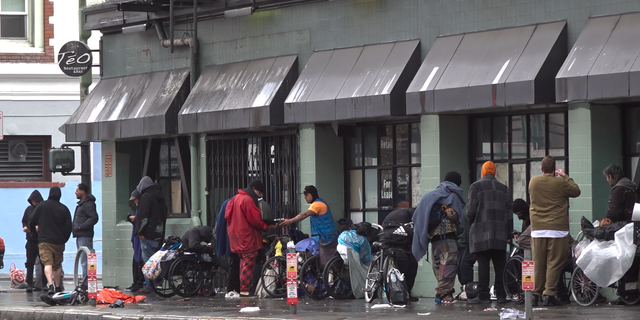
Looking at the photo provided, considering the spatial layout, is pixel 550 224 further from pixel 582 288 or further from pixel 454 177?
pixel 454 177

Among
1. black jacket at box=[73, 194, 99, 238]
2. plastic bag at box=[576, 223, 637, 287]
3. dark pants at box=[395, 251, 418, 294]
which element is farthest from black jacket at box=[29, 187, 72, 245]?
plastic bag at box=[576, 223, 637, 287]

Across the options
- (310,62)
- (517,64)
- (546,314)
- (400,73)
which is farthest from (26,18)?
(546,314)

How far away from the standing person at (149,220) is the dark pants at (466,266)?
5696mm

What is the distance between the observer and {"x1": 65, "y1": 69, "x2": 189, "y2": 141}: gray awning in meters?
19.2

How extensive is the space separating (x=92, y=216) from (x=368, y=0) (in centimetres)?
622

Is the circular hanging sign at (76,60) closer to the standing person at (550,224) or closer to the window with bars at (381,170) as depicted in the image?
the window with bars at (381,170)

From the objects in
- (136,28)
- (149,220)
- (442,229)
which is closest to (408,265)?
(442,229)

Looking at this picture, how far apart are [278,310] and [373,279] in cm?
148

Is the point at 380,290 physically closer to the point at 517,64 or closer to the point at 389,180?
the point at 389,180

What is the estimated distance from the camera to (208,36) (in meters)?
19.4

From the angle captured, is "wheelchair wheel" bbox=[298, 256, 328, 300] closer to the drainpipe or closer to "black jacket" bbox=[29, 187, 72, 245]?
the drainpipe

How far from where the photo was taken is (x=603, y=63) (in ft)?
44.7

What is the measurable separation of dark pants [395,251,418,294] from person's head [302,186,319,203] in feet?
6.06

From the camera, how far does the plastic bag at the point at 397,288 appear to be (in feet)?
47.5
